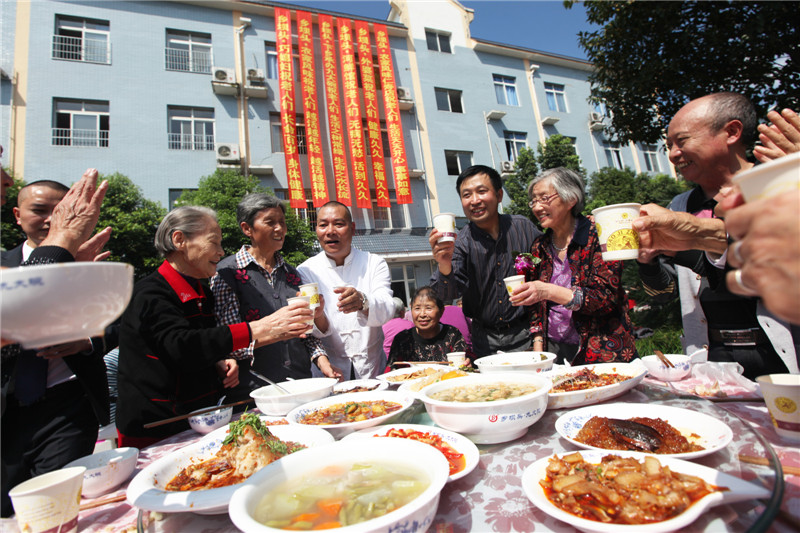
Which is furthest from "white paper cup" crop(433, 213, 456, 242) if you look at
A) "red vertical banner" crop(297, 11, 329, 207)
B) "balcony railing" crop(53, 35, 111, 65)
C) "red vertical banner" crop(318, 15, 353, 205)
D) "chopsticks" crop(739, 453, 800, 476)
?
"balcony railing" crop(53, 35, 111, 65)

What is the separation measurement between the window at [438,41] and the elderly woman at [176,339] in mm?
21369

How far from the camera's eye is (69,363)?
2.05 metres

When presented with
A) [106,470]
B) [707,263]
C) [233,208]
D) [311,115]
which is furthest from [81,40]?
[707,263]

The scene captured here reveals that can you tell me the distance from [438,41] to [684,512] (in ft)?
77.3

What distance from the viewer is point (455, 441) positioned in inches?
49.1

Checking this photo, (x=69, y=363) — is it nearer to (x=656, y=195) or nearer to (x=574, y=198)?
(x=574, y=198)

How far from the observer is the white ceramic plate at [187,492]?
93 cm

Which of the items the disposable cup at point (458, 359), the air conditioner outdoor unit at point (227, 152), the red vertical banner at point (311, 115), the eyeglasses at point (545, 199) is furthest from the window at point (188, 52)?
the disposable cup at point (458, 359)

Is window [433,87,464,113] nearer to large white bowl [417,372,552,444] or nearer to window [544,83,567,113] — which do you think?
window [544,83,567,113]

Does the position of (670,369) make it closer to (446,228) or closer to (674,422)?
(674,422)

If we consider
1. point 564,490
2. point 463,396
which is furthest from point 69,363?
point 564,490

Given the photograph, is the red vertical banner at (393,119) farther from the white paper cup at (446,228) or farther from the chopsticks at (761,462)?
the chopsticks at (761,462)

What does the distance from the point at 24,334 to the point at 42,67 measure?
1949 centimetres

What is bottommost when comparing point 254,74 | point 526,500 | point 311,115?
→ point 526,500
